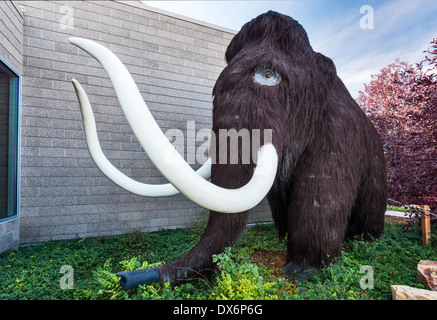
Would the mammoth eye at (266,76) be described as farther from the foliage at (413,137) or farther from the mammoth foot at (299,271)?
the foliage at (413,137)

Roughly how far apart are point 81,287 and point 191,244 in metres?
1.47

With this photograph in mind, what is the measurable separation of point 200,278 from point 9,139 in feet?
10.6

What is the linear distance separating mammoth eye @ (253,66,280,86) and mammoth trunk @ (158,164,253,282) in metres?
0.57

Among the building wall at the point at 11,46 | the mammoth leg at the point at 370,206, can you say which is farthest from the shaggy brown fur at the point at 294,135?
the building wall at the point at 11,46

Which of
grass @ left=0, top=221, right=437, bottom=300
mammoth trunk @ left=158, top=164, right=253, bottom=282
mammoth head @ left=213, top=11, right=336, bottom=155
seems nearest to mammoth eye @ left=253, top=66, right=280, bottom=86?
mammoth head @ left=213, top=11, right=336, bottom=155

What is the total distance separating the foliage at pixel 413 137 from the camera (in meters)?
2.60

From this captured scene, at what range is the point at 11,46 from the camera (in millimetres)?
3201

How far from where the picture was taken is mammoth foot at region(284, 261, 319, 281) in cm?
174

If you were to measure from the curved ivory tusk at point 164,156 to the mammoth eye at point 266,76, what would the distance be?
0.78 metres

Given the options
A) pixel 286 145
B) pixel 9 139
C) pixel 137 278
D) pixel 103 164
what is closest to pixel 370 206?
pixel 286 145

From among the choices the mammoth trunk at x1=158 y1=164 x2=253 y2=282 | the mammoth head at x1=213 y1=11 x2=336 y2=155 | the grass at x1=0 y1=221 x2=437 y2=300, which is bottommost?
the grass at x1=0 y1=221 x2=437 y2=300

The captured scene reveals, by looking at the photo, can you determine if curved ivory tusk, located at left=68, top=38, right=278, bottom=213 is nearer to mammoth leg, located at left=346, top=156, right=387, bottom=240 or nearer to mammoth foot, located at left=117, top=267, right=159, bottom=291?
mammoth foot, located at left=117, top=267, right=159, bottom=291

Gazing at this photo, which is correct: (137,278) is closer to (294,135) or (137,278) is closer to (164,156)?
(164,156)

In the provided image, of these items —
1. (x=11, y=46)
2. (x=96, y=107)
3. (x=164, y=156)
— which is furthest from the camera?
(x=96, y=107)
